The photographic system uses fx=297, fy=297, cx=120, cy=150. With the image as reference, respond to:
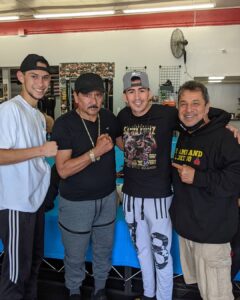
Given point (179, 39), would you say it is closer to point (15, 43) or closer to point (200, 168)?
point (15, 43)

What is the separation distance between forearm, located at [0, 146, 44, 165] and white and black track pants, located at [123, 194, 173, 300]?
64cm

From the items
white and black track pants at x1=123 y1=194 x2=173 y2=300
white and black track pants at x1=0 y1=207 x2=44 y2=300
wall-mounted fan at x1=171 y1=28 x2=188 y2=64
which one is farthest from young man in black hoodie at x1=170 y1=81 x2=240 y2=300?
wall-mounted fan at x1=171 y1=28 x2=188 y2=64

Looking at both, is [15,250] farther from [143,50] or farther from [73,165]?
[143,50]

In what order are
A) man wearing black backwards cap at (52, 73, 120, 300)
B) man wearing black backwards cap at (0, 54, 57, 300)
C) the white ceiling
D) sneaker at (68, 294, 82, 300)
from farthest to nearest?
the white ceiling
sneaker at (68, 294, 82, 300)
man wearing black backwards cap at (52, 73, 120, 300)
man wearing black backwards cap at (0, 54, 57, 300)

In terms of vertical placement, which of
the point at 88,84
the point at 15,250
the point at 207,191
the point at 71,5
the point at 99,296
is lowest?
the point at 99,296

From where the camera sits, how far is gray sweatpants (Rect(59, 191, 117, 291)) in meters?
1.84

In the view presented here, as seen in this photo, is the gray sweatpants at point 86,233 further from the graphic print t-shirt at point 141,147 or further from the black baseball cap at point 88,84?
the black baseball cap at point 88,84

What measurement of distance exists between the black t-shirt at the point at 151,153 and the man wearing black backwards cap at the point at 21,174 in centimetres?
52

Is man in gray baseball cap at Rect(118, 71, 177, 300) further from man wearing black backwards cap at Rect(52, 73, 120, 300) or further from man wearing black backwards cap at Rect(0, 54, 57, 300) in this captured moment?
man wearing black backwards cap at Rect(0, 54, 57, 300)

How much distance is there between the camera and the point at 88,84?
1.78m

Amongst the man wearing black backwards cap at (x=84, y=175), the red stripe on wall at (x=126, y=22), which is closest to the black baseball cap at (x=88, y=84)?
the man wearing black backwards cap at (x=84, y=175)

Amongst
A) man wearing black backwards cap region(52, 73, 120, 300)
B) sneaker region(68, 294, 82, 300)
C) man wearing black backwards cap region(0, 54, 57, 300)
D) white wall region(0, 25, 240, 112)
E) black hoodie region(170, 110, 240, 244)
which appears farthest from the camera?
white wall region(0, 25, 240, 112)

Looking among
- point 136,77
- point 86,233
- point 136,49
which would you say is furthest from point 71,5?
point 86,233

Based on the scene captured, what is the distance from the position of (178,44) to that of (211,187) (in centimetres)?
524
